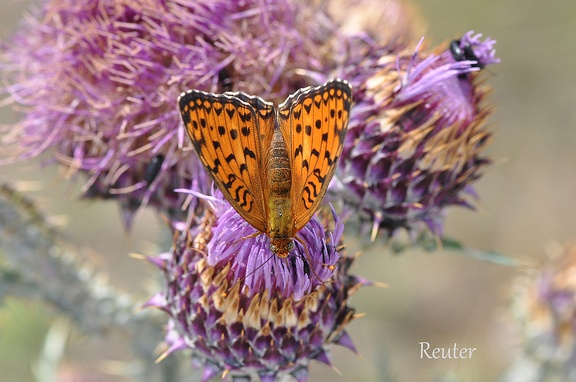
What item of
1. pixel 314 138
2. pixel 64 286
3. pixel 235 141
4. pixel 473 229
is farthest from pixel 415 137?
pixel 473 229

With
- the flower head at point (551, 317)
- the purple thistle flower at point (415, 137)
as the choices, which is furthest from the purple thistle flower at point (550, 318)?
the purple thistle flower at point (415, 137)

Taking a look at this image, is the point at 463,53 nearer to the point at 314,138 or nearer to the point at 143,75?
the point at 314,138

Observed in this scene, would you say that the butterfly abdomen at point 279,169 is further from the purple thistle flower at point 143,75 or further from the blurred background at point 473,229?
the blurred background at point 473,229

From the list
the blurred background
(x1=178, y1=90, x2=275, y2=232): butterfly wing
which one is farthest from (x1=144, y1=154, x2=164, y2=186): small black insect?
the blurred background

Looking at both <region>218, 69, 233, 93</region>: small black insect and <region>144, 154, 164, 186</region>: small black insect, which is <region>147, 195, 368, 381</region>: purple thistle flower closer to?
<region>144, 154, 164, 186</region>: small black insect

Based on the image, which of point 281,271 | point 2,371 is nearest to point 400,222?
point 281,271
